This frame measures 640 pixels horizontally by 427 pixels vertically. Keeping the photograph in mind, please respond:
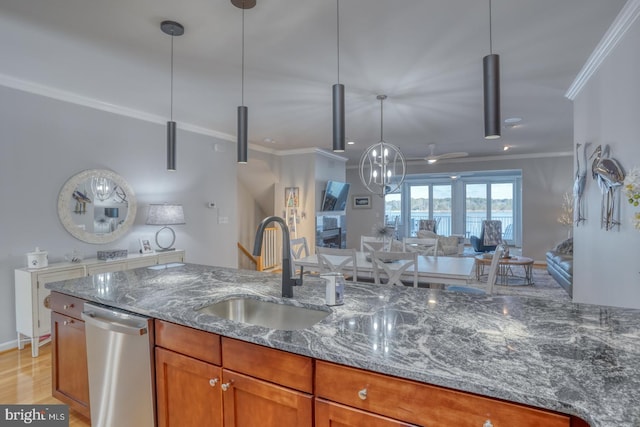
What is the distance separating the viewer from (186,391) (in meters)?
1.52

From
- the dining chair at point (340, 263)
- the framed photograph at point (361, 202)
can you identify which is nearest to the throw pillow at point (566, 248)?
the dining chair at point (340, 263)

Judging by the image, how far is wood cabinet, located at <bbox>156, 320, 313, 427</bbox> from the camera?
1.20 meters

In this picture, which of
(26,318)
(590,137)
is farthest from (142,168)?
(590,137)

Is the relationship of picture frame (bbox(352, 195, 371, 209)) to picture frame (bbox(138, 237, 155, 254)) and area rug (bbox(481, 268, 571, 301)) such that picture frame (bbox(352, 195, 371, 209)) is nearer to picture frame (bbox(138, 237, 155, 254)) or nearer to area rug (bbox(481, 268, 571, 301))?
area rug (bbox(481, 268, 571, 301))

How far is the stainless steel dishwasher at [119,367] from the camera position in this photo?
5.34 feet

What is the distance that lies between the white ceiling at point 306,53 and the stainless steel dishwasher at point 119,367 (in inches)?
73.8

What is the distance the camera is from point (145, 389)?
1638mm

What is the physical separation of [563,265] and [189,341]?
5.39 m

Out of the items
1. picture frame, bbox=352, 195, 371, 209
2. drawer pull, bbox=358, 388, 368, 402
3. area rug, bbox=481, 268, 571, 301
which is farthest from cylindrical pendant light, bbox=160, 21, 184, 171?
picture frame, bbox=352, 195, 371, 209

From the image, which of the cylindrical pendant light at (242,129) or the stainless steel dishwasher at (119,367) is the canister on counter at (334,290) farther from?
the cylindrical pendant light at (242,129)

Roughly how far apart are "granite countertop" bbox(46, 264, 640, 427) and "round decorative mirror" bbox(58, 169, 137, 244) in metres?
2.07

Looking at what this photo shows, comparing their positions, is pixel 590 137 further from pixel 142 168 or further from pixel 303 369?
pixel 142 168

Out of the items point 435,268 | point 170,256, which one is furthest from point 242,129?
point 170,256

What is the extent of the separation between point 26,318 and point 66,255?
70cm
